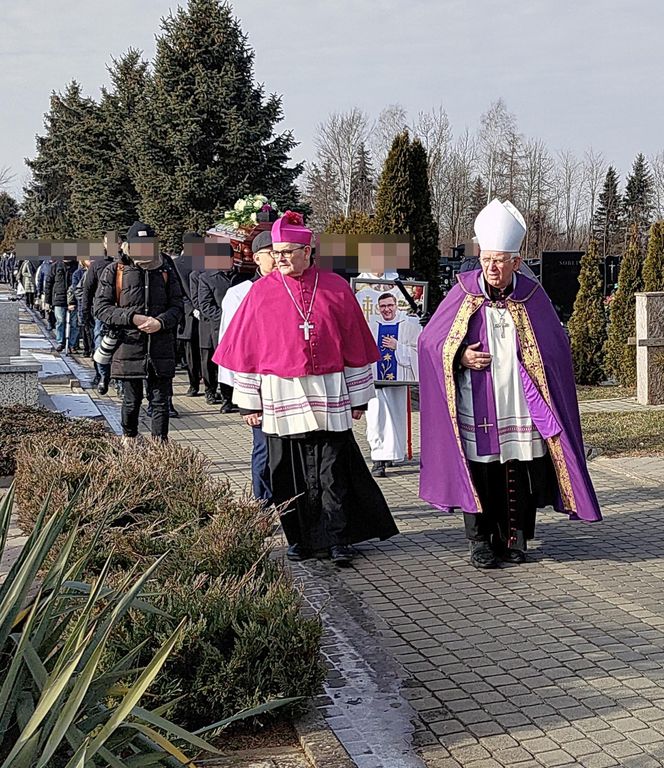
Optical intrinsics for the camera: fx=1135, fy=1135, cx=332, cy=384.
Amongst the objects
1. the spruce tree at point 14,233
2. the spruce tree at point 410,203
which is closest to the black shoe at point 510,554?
the spruce tree at point 410,203

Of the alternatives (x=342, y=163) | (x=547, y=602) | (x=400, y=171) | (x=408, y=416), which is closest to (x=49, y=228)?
(x=342, y=163)

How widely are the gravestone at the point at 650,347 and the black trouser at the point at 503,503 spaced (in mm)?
→ 7171

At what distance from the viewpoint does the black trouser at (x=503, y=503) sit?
6348 mm

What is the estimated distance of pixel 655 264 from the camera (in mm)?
14484

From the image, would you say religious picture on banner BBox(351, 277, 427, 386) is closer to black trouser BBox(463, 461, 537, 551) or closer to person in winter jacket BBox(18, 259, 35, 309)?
black trouser BBox(463, 461, 537, 551)

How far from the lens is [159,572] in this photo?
4750mm

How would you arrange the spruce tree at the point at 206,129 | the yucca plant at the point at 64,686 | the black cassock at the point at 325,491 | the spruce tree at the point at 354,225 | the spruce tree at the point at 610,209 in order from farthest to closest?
1. the spruce tree at the point at 610,209
2. the spruce tree at the point at 206,129
3. the spruce tree at the point at 354,225
4. the black cassock at the point at 325,491
5. the yucca plant at the point at 64,686

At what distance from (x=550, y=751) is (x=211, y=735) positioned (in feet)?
3.91

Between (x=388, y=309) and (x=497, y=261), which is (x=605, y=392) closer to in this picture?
(x=388, y=309)

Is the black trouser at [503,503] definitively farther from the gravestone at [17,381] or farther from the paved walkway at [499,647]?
the gravestone at [17,381]

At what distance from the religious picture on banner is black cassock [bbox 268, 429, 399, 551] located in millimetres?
2420

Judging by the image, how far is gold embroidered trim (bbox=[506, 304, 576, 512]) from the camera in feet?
20.5

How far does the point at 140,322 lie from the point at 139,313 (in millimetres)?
129

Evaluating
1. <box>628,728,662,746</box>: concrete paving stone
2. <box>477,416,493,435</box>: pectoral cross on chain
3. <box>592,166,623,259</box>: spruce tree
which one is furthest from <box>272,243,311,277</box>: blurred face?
<box>592,166,623,259</box>: spruce tree
